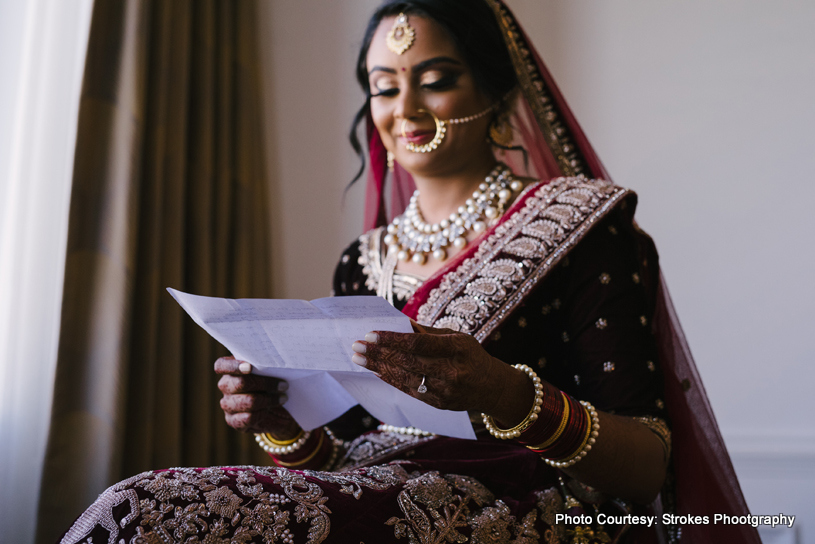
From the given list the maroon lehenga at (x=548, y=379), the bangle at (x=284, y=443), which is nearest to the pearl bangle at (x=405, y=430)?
the maroon lehenga at (x=548, y=379)

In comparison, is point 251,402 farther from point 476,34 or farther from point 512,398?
point 476,34

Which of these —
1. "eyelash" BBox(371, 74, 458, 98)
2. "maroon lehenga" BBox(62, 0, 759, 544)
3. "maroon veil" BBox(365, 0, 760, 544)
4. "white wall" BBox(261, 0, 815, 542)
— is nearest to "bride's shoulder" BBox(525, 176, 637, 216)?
"maroon lehenga" BBox(62, 0, 759, 544)

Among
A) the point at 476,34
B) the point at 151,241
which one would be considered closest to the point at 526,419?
the point at 476,34

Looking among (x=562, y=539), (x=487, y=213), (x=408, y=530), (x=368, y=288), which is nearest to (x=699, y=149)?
(x=487, y=213)

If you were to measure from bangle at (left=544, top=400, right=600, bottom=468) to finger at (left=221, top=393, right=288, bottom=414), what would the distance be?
0.40m

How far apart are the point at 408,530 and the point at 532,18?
1.61 metres

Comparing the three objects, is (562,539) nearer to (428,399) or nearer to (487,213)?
(428,399)

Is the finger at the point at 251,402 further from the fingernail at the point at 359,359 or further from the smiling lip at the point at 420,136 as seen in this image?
the smiling lip at the point at 420,136

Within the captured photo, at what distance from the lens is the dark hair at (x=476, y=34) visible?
1146 millimetres

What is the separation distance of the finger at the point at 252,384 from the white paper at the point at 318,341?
2 centimetres

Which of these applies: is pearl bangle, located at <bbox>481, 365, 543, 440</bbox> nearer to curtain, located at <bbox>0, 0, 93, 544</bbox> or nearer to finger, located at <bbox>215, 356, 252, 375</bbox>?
finger, located at <bbox>215, 356, 252, 375</bbox>

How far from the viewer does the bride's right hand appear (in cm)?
91

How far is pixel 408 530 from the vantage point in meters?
0.73

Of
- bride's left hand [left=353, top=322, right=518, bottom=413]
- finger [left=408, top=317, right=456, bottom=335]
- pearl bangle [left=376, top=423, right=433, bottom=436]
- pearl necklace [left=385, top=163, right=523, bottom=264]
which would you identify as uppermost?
pearl necklace [left=385, top=163, right=523, bottom=264]
